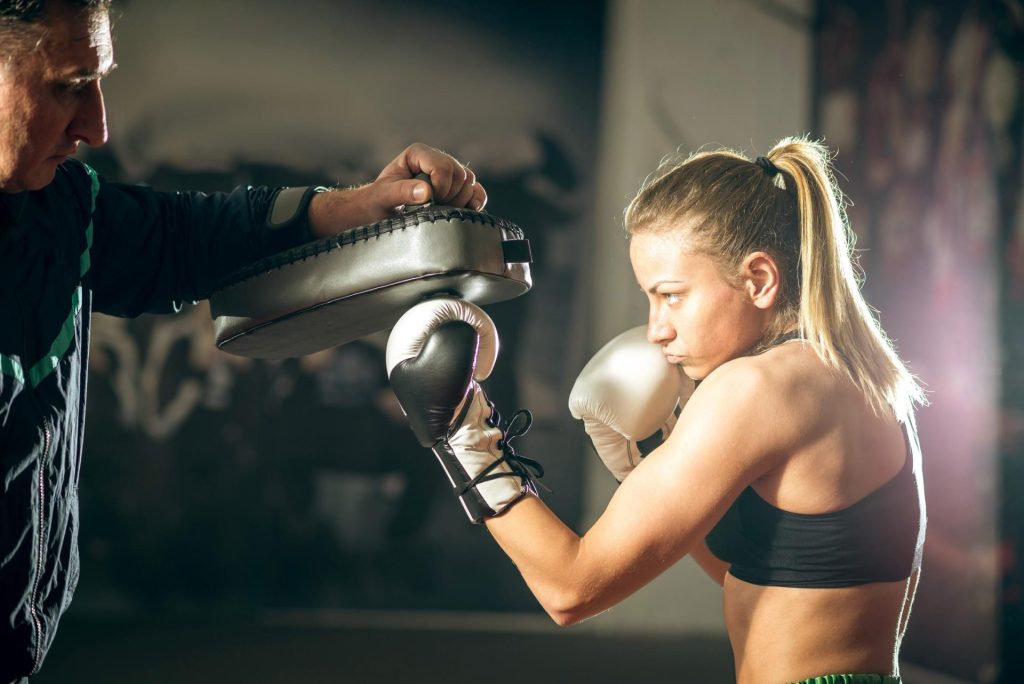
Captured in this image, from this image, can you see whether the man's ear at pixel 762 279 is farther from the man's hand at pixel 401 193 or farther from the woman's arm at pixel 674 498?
the man's hand at pixel 401 193

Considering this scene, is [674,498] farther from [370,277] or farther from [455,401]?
[370,277]

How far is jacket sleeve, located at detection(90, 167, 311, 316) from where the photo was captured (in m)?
1.36

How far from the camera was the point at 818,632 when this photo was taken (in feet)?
3.54

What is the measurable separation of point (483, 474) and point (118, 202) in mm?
706

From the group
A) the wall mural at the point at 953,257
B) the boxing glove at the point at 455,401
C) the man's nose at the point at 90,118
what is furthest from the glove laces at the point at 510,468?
the wall mural at the point at 953,257

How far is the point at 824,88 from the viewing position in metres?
3.95

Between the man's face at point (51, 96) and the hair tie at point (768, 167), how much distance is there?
2.86 feet

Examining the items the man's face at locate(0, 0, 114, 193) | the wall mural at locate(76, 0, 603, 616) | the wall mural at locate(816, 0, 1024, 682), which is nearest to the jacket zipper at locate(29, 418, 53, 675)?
the man's face at locate(0, 0, 114, 193)

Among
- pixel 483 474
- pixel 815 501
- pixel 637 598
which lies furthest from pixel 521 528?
pixel 637 598

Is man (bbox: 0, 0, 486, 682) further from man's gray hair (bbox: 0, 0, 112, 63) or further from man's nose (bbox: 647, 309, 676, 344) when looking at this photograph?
man's nose (bbox: 647, 309, 676, 344)

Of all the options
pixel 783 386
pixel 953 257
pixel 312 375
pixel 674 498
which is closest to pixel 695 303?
pixel 783 386

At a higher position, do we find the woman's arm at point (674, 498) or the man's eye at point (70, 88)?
the man's eye at point (70, 88)

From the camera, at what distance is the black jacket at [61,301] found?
41.7 inches

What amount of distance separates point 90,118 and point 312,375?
3.10 meters
